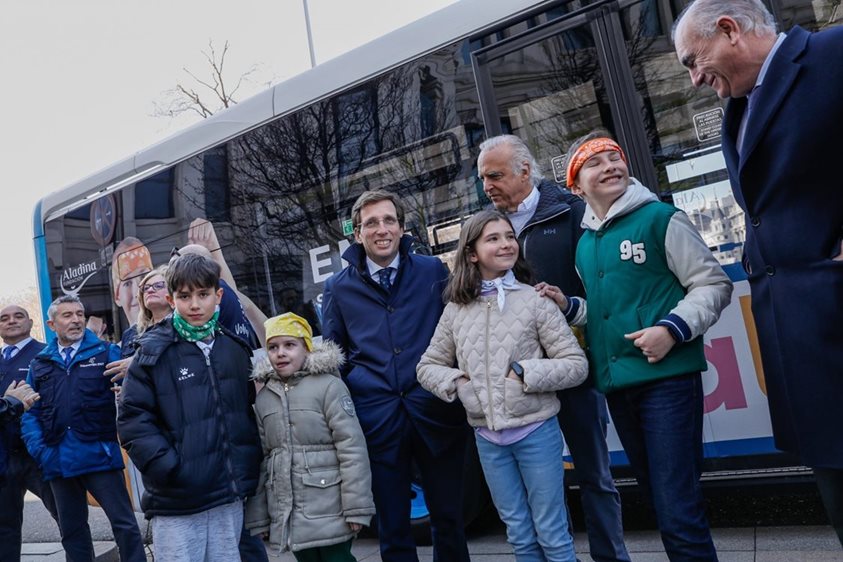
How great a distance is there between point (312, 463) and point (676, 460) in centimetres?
147

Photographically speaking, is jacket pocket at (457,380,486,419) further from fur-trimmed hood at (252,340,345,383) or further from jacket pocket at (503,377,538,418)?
fur-trimmed hood at (252,340,345,383)

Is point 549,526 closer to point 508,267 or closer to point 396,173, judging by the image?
point 508,267

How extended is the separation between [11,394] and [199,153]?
2328 millimetres

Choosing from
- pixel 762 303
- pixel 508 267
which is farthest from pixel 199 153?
pixel 762 303

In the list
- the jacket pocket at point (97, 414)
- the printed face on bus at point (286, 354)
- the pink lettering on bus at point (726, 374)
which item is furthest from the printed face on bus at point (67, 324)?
the pink lettering on bus at point (726, 374)

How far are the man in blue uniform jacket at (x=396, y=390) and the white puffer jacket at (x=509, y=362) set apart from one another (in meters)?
0.21

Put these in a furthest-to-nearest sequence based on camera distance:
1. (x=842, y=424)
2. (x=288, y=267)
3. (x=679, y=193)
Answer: (x=288, y=267)
(x=679, y=193)
(x=842, y=424)

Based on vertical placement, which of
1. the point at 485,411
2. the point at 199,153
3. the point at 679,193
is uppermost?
the point at 199,153

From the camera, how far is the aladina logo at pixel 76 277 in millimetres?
7188

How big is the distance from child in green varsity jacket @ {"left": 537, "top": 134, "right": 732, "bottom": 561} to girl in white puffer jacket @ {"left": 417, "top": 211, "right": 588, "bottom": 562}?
0.71 feet

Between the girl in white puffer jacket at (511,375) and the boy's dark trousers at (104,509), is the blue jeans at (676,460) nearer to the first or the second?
the girl in white puffer jacket at (511,375)

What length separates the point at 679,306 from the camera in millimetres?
2627

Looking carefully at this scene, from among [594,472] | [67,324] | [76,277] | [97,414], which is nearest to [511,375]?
[594,472]

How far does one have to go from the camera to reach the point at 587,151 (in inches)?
115
